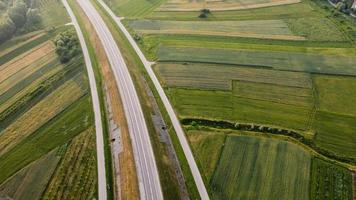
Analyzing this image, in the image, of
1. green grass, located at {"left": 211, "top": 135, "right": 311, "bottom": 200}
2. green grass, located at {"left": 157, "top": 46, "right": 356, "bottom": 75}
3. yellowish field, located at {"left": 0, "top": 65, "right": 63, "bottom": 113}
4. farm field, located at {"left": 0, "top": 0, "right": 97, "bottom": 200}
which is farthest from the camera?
green grass, located at {"left": 157, "top": 46, "right": 356, "bottom": 75}

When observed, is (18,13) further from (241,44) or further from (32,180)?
(241,44)

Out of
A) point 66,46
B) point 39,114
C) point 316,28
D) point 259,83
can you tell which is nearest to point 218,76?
point 259,83

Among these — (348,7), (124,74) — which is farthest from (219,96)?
(348,7)

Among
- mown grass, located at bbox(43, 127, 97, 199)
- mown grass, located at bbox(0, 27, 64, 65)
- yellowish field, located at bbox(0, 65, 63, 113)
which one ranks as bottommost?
mown grass, located at bbox(43, 127, 97, 199)

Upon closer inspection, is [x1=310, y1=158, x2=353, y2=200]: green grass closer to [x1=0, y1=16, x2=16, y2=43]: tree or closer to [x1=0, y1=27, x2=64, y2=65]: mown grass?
[x1=0, y1=27, x2=64, y2=65]: mown grass

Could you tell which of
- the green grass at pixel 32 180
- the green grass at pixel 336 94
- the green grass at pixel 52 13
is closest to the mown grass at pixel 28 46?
the green grass at pixel 52 13

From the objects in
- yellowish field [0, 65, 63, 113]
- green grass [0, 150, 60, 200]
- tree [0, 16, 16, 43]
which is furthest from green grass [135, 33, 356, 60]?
tree [0, 16, 16, 43]

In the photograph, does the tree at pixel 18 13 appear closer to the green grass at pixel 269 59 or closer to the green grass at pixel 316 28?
the green grass at pixel 269 59
